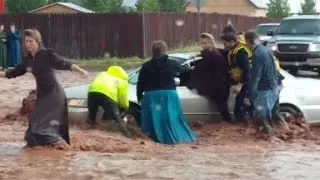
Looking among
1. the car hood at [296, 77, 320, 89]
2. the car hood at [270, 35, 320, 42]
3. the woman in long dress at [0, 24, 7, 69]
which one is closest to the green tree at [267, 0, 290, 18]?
the woman in long dress at [0, 24, 7, 69]

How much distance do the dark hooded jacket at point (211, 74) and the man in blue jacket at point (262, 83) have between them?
658 millimetres

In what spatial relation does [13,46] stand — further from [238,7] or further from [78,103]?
[238,7]

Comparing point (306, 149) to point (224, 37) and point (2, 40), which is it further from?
point (2, 40)

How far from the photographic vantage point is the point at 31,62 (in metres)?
9.23

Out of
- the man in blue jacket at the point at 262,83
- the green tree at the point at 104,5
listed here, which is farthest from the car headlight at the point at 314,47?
the green tree at the point at 104,5

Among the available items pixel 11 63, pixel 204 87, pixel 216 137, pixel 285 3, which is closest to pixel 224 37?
pixel 204 87

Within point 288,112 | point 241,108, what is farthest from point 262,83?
point 288,112

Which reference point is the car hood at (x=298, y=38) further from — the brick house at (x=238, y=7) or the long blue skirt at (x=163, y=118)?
the brick house at (x=238, y=7)

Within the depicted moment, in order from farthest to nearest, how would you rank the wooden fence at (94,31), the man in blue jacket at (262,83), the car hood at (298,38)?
1. the wooden fence at (94,31)
2. the car hood at (298,38)
3. the man in blue jacket at (262,83)

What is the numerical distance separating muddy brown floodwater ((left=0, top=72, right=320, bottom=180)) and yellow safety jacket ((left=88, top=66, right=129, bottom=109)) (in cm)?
52

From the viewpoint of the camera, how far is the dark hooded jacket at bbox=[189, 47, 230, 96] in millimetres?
11352

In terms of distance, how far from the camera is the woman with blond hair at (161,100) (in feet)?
35.2

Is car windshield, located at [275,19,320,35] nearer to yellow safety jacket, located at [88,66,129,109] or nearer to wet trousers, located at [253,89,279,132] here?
wet trousers, located at [253,89,279,132]

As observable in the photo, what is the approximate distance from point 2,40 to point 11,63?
892 millimetres
